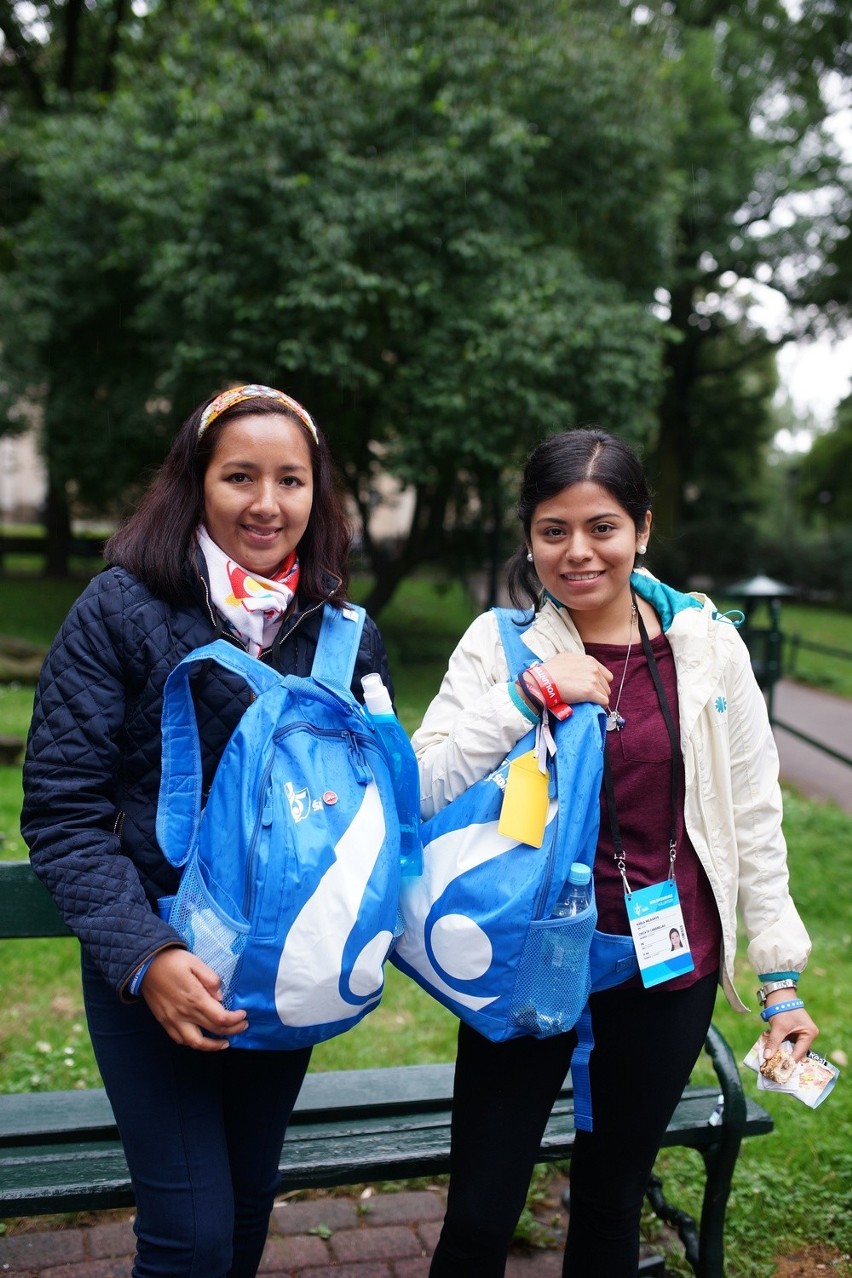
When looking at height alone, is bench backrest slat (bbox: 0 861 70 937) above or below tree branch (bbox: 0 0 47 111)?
below

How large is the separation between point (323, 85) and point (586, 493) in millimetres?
9127

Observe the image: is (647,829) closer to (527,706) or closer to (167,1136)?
(527,706)

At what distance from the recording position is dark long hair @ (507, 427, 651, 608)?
2041mm

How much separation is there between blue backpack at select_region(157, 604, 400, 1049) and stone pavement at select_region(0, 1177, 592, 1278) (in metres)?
1.32

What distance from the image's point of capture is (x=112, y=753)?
1764mm

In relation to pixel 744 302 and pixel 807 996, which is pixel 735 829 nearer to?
pixel 807 996

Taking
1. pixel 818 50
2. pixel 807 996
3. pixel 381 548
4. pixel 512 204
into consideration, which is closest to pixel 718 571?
pixel 818 50

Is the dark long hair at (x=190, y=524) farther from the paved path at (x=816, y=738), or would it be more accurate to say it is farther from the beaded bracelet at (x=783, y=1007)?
the paved path at (x=816, y=738)

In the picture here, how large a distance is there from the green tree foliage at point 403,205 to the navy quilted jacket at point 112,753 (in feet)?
26.9

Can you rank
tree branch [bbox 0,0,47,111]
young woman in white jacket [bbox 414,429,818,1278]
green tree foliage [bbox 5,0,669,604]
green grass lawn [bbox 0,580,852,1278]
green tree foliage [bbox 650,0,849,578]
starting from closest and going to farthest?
1. young woman in white jacket [bbox 414,429,818,1278]
2. green grass lawn [bbox 0,580,852,1278]
3. green tree foliage [bbox 5,0,669,604]
4. green tree foliage [bbox 650,0,849,578]
5. tree branch [bbox 0,0,47,111]

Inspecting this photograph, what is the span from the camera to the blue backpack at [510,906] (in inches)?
72.2

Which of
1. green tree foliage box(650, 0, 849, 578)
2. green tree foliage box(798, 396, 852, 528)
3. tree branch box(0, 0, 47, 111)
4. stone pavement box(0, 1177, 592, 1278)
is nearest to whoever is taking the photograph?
stone pavement box(0, 1177, 592, 1278)

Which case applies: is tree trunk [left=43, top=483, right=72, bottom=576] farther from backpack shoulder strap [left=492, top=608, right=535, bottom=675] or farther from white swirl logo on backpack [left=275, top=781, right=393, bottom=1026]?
white swirl logo on backpack [left=275, top=781, right=393, bottom=1026]

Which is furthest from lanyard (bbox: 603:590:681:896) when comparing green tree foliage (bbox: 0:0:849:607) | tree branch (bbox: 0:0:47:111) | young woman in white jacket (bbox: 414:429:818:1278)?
tree branch (bbox: 0:0:47:111)
